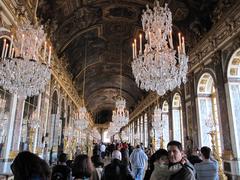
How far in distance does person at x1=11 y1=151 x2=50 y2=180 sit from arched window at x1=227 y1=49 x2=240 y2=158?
764 cm

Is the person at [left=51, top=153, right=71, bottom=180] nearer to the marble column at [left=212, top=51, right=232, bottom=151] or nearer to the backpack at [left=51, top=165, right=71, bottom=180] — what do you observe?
the backpack at [left=51, top=165, right=71, bottom=180]

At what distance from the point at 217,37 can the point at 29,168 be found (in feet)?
30.1

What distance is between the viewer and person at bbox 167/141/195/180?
1.87 meters

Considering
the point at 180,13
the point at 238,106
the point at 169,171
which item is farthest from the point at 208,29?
the point at 169,171

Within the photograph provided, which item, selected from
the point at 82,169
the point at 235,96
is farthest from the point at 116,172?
the point at 235,96

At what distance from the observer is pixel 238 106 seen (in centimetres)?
809

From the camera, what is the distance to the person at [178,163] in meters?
1.87

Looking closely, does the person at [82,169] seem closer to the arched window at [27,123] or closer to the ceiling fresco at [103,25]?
the arched window at [27,123]

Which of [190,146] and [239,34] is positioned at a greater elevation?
[239,34]

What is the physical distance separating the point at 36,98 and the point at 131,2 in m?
6.96

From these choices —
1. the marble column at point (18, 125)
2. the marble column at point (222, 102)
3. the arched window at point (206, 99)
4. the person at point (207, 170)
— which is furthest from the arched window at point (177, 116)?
the person at point (207, 170)

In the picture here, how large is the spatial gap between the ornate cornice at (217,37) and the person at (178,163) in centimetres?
705

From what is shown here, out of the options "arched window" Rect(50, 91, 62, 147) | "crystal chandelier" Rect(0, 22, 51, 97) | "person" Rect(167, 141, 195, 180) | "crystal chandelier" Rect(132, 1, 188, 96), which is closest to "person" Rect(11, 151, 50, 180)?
"person" Rect(167, 141, 195, 180)

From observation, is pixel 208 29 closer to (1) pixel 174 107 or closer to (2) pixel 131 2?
(2) pixel 131 2
